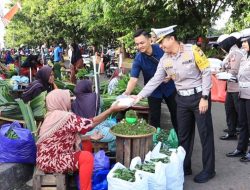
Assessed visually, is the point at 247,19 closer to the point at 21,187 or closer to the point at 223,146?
the point at 223,146

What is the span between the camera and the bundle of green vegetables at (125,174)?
12.0ft

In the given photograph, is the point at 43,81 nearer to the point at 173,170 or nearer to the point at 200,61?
the point at 200,61

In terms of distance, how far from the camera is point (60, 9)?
26.1 meters

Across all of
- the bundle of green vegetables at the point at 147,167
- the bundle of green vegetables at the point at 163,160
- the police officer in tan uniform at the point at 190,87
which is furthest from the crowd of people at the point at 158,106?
the bundle of green vegetables at the point at 163,160

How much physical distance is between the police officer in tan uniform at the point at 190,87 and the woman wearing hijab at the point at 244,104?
0.95 metres

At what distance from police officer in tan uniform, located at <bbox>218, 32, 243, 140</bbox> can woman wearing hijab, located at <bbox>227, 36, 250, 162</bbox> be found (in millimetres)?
587

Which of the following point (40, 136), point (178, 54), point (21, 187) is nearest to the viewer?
point (40, 136)

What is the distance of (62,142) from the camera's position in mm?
3908

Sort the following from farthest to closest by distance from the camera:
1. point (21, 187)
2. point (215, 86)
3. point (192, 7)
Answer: point (192, 7)
point (215, 86)
point (21, 187)

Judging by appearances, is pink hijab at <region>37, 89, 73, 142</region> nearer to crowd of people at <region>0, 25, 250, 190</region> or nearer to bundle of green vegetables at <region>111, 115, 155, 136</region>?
crowd of people at <region>0, 25, 250, 190</region>

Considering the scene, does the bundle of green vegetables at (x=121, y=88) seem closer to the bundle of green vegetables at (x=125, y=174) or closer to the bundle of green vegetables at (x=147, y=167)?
the bundle of green vegetables at (x=147, y=167)

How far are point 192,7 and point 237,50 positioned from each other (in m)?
7.92

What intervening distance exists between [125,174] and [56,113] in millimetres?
940

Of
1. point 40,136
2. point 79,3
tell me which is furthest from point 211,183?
point 79,3
